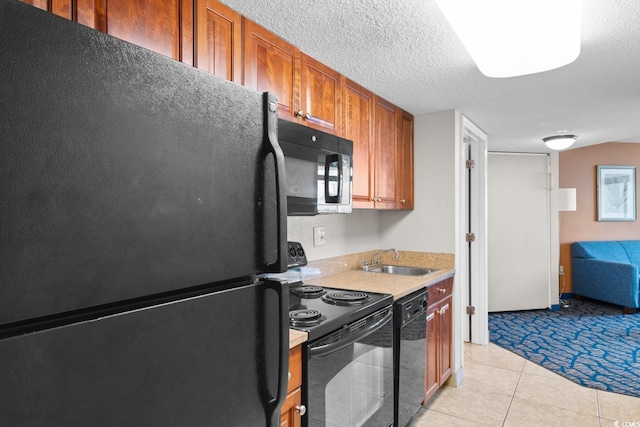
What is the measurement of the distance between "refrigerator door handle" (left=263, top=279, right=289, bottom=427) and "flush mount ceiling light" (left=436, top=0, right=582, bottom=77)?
1018 mm

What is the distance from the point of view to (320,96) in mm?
2135

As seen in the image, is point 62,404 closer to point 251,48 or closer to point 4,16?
point 4,16

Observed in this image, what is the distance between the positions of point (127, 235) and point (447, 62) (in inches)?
80.8

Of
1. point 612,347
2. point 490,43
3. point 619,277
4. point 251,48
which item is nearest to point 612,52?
point 490,43

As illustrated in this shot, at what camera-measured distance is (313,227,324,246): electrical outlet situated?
2.57 m

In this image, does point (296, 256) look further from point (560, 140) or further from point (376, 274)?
point (560, 140)

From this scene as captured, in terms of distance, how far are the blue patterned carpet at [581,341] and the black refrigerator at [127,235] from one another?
11.0 ft

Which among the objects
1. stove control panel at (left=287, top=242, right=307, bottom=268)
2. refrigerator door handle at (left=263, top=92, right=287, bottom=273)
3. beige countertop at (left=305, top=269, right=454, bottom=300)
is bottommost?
beige countertop at (left=305, top=269, right=454, bottom=300)

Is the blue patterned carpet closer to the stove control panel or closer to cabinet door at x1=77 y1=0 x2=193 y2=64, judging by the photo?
the stove control panel

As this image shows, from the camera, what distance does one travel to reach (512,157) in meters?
5.16

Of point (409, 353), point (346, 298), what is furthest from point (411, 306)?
point (346, 298)

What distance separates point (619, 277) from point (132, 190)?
242 inches

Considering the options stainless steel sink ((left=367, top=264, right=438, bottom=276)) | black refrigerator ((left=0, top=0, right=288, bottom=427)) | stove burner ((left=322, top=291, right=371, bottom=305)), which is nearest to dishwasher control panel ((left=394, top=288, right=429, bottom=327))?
stove burner ((left=322, top=291, right=371, bottom=305))

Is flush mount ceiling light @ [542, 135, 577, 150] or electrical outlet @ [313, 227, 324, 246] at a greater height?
flush mount ceiling light @ [542, 135, 577, 150]
